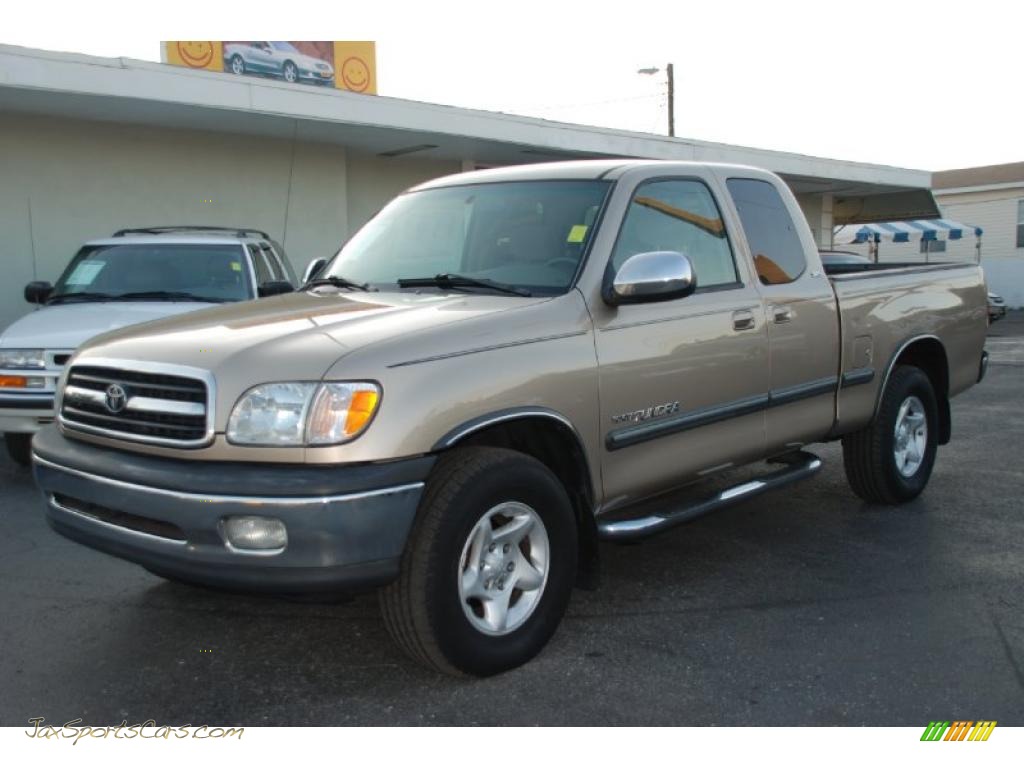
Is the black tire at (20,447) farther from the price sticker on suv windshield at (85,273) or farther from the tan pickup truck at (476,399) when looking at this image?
the tan pickup truck at (476,399)

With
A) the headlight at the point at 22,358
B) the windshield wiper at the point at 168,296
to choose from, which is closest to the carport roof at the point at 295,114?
the windshield wiper at the point at 168,296

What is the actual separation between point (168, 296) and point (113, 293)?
52cm

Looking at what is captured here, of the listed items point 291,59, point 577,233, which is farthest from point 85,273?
point 291,59

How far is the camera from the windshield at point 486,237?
4125 millimetres

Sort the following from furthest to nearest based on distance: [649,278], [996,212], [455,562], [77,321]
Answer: [996,212] → [77,321] → [649,278] → [455,562]

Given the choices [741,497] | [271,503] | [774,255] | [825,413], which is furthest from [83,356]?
[825,413]

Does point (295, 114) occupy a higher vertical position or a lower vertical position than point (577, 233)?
higher

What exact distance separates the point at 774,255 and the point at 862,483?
1.72m

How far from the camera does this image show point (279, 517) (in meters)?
3.07

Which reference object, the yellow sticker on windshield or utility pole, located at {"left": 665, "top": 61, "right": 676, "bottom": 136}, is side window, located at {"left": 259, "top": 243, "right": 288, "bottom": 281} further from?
utility pole, located at {"left": 665, "top": 61, "right": 676, "bottom": 136}

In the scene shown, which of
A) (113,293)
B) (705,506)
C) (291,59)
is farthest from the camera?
(291,59)

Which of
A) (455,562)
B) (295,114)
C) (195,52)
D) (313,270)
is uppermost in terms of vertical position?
(195,52)

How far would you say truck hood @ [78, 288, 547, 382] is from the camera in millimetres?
3238

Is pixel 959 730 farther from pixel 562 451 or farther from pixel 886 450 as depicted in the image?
pixel 886 450
